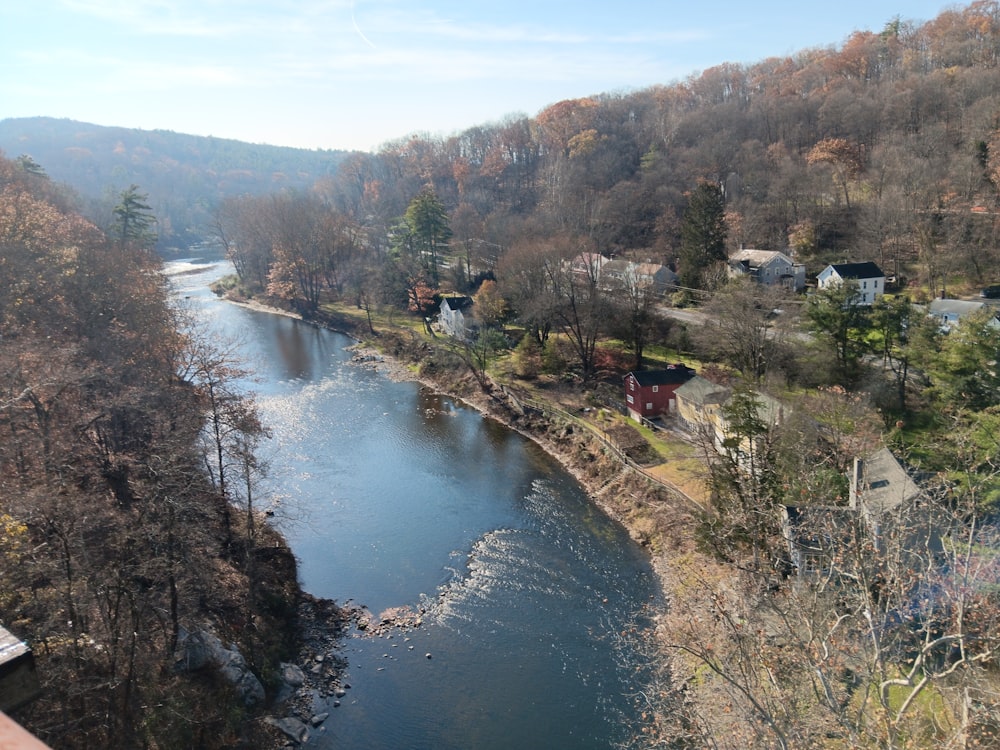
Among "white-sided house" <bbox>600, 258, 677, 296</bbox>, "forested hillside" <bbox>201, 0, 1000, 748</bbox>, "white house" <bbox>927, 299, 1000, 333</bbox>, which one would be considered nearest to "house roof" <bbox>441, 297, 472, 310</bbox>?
"forested hillside" <bbox>201, 0, 1000, 748</bbox>

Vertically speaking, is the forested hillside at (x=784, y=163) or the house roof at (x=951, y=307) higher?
the forested hillside at (x=784, y=163)

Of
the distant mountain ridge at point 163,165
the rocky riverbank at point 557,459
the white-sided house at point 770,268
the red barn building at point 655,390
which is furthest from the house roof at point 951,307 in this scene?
the distant mountain ridge at point 163,165

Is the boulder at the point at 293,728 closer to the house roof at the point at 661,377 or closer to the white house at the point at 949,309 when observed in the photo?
the house roof at the point at 661,377

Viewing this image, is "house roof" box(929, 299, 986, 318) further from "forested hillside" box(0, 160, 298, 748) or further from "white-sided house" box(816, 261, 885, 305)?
"forested hillside" box(0, 160, 298, 748)

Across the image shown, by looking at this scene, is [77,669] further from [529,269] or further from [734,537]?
[529,269]

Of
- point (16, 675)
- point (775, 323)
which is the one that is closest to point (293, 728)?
point (16, 675)
